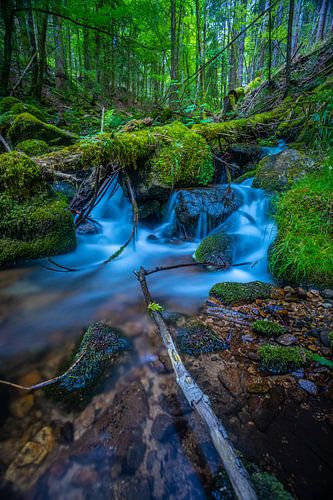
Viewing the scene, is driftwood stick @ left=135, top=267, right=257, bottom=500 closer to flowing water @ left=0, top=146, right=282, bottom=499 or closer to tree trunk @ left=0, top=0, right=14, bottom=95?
flowing water @ left=0, top=146, right=282, bottom=499

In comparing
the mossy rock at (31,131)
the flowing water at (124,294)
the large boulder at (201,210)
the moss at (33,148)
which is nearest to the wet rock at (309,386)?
the flowing water at (124,294)

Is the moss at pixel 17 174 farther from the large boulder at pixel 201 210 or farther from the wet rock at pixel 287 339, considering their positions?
the wet rock at pixel 287 339

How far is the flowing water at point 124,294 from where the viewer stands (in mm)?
1808

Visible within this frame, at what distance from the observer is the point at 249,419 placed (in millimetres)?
1662

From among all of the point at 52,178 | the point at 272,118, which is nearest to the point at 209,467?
the point at 52,178

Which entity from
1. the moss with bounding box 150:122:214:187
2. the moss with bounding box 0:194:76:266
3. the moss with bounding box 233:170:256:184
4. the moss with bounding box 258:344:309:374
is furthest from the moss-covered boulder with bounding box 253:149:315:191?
the moss with bounding box 0:194:76:266

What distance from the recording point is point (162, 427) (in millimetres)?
1645

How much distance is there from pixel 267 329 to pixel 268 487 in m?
1.30

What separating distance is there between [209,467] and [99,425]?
0.75 metres

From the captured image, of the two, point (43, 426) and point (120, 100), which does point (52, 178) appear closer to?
point (43, 426)

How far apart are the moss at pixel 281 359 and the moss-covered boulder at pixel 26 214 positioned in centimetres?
341

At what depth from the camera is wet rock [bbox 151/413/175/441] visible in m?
1.60

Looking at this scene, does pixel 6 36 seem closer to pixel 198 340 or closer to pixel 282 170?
pixel 282 170

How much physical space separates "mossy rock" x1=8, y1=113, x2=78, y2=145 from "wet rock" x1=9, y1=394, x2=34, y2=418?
6542 millimetres
